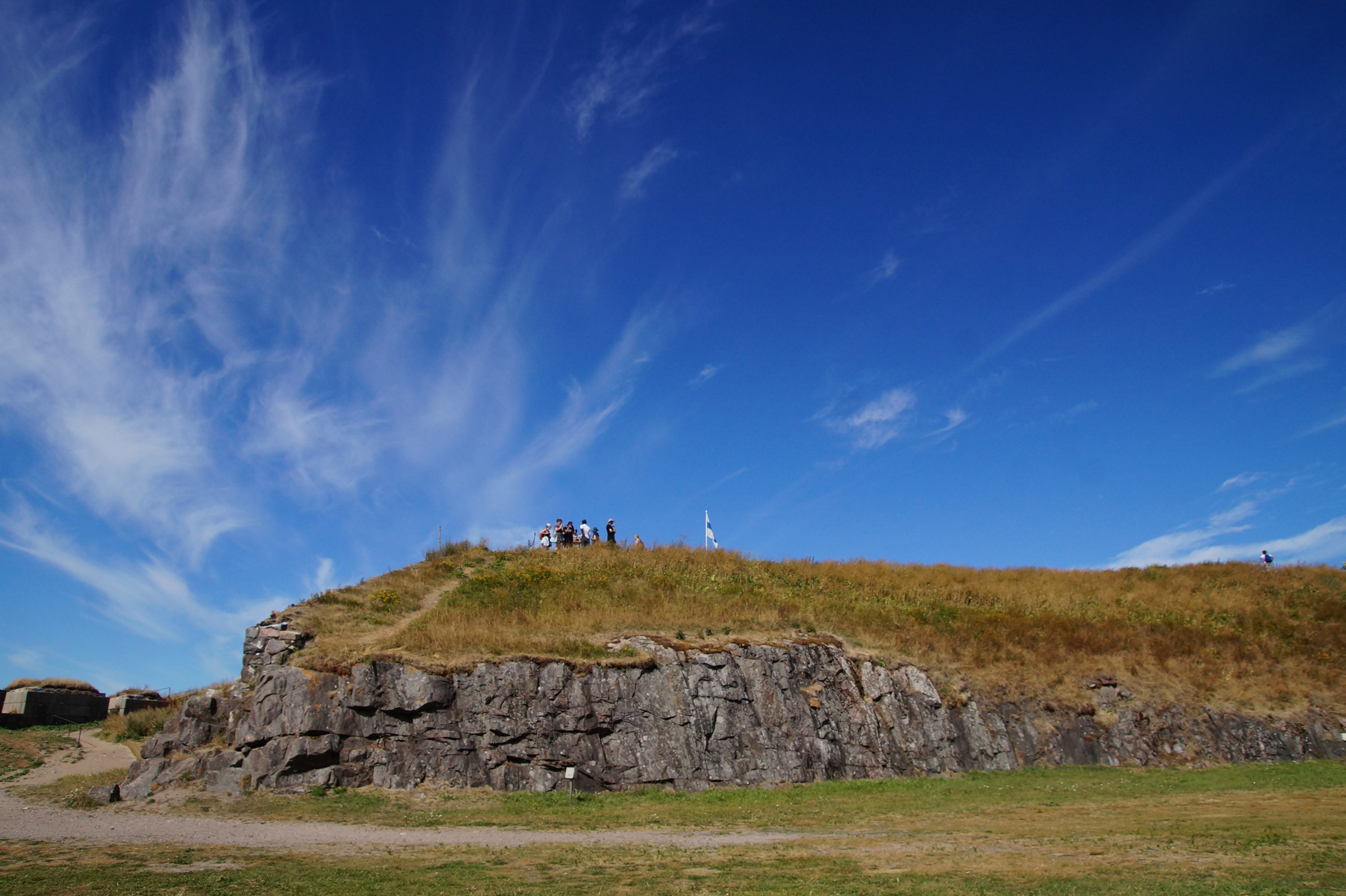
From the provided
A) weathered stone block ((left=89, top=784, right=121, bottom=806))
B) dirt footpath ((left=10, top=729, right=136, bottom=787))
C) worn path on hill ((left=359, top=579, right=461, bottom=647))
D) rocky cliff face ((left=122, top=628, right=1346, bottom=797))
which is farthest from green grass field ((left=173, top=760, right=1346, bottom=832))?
dirt footpath ((left=10, top=729, right=136, bottom=787))

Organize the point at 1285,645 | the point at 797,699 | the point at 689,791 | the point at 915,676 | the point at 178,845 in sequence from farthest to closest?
the point at 1285,645 < the point at 915,676 < the point at 797,699 < the point at 689,791 < the point at 178,845

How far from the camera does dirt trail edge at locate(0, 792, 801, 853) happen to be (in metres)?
15.7

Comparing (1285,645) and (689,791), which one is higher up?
(1285,645)

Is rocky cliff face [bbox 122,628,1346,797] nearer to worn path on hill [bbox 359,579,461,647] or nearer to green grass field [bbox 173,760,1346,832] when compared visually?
green grass field [bbox 173,760,1346,832]

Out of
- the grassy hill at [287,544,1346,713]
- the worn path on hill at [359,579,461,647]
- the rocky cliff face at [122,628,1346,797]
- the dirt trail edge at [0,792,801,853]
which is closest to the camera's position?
the dirt trail edge at [0,792,801,853]

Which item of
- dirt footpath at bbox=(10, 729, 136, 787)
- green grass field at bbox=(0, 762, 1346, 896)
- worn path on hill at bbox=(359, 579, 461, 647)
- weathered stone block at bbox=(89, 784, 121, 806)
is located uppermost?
worn path on hill at bbox=(359, 579, 461, 647)

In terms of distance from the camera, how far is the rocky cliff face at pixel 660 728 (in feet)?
72.2

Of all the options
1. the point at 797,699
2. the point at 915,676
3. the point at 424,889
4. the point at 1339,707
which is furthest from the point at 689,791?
the point at 1339,707

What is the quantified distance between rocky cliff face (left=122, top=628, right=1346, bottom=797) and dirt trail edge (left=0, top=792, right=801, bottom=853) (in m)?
2.99

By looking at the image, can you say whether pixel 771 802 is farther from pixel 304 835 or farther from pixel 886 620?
pixel 886 620

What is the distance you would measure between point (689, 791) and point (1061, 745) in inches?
532

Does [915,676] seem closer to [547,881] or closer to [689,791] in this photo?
[689,791]

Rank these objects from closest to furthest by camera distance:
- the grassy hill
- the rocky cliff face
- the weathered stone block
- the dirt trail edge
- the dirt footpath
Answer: the dirt trail edge < the weathered stone block < the rocky cliff face < the dirt footpath < the grassy hill

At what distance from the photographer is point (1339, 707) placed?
28406mm
